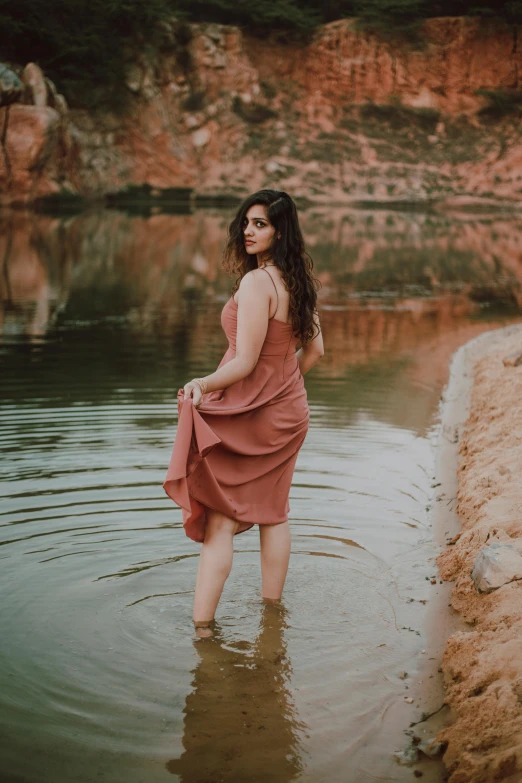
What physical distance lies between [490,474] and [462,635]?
1.84 meters

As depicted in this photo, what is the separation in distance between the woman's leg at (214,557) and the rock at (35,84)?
1411 inches

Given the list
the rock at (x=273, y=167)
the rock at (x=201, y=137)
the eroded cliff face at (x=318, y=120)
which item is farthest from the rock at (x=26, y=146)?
Answer: the rock at (x=273, y=167)

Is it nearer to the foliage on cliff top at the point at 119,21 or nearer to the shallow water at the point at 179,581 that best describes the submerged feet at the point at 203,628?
the shallow water at the point at 179,581

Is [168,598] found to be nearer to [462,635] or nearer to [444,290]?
[462,635]

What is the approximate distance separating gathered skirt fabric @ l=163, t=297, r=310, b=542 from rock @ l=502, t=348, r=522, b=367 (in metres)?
4.83

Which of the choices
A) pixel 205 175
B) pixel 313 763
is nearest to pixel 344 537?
pixel 313 763

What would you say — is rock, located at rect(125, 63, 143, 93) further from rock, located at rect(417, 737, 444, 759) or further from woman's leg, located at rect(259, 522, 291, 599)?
rock, located at rect(417, 737, 444, 759)

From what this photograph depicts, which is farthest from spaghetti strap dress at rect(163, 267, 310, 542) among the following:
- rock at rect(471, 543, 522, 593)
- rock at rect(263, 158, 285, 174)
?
rock at rect(263, 158, 285, 174)

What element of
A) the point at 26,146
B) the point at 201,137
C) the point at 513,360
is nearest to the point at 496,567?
the point at 513,360

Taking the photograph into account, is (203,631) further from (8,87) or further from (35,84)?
(35,84)

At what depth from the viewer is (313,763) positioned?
3.06 m

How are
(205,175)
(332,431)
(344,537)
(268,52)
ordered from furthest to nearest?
(268,52)
(205,175)
(332,431)
(344,537)

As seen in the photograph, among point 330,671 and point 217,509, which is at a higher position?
point 217,509

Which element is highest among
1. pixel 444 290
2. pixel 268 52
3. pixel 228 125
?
pixel 268 52
